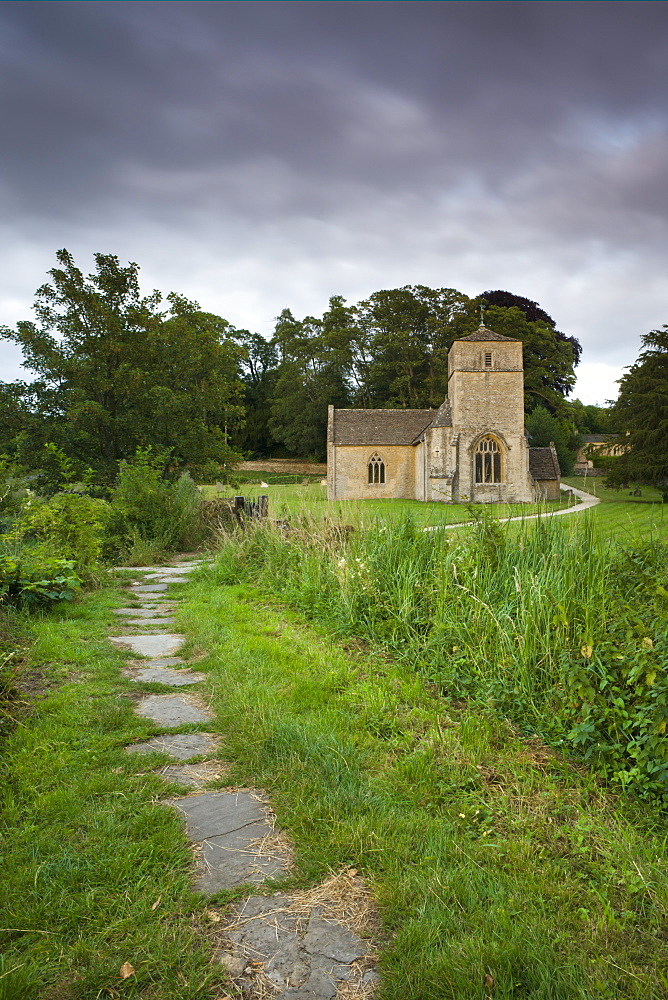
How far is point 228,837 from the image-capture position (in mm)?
2170

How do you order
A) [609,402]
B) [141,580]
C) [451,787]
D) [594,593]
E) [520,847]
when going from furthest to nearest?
1. [609,402]
2. [141,580]
3. [594,593]
4. [451,787]
5. [520,847]

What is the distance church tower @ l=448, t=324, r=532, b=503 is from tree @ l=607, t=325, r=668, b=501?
478 cm

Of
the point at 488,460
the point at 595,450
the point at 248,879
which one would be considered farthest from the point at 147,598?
the point at 488,460

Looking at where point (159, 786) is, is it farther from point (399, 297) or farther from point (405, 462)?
point (399, 297)

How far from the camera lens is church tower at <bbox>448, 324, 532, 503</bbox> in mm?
29859

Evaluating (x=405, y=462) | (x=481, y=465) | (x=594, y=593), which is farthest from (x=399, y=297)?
(x=594, y=593)

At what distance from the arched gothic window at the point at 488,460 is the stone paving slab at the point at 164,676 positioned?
2766cm

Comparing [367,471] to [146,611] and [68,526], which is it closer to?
[68,526]

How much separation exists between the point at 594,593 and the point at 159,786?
2633 mm

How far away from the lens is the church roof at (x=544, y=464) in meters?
31.8

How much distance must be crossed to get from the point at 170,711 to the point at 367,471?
101 ft

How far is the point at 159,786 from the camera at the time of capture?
249cm

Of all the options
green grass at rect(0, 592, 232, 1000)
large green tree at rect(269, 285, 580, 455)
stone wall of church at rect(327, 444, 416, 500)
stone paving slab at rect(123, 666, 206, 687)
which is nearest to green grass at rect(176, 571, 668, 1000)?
stone paving slab at rect(123, 666, 206, 687)

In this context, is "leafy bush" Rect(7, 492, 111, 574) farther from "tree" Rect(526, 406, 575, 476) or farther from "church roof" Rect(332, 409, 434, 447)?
"tree" Rect(526, 406, 575, 476)
